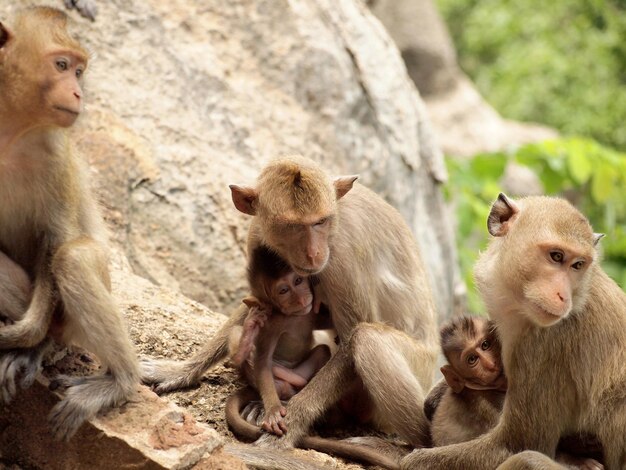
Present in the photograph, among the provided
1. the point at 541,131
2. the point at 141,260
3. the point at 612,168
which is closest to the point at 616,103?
the point at 541,131

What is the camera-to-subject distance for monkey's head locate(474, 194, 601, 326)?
4434 mm

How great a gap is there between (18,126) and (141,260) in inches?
113

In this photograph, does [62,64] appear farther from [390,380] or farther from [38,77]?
[390,380]

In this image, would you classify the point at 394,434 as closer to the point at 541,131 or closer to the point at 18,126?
the point at 18,126

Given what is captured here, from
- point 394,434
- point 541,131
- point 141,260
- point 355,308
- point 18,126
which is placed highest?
point 18,126

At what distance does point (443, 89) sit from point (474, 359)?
1373cm

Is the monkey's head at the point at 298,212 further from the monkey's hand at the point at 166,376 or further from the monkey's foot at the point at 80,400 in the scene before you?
the monkey's foot at the point at 80,400

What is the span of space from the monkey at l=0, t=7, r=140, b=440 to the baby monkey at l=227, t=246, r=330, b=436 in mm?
926

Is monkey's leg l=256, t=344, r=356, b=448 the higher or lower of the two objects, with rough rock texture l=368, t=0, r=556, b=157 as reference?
higher

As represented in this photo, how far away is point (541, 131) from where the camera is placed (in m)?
18.4

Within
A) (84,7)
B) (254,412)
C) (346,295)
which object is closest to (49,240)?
(254,412)

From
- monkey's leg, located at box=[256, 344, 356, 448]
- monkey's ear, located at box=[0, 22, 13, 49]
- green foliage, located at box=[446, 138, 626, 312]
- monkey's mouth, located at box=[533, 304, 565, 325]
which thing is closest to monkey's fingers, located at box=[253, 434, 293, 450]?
monkey's leg, located at box=[256, 344, 356, 448]

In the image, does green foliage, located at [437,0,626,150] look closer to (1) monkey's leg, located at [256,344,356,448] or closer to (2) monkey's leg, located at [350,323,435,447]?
(2) monkey's leg, located at [350,323,435,447]

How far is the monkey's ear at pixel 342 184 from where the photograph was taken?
17.7 ft
